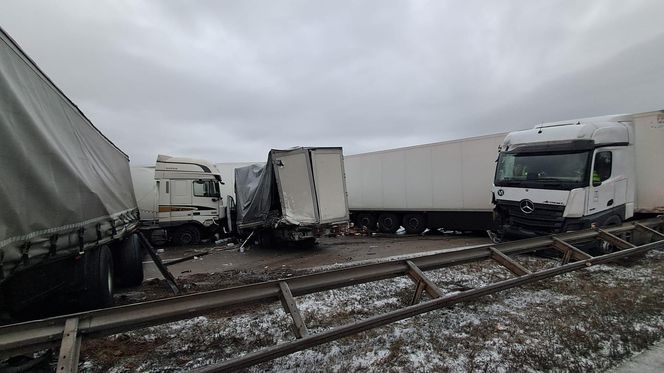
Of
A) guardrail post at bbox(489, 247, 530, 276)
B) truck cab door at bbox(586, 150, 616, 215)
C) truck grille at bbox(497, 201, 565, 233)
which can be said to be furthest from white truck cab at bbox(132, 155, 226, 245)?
truck cab door at bbox(586, 150, 616, 215)

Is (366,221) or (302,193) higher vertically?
(302,193)

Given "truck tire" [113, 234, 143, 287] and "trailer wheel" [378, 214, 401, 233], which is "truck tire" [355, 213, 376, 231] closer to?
"trailer wheel" [378, 214, 401, 233]

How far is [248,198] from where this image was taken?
12.0 metres

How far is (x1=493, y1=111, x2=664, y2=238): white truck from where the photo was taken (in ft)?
22.6

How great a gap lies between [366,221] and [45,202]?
1368 centimetres

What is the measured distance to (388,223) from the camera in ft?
49.1

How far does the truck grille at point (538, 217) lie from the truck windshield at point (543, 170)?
441 mm

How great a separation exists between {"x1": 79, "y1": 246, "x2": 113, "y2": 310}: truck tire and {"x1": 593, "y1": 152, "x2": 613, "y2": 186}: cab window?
→ 8.68 meters

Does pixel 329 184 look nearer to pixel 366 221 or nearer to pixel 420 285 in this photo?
pixel 366 221

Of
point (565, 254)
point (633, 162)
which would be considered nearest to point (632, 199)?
point (633, 162)

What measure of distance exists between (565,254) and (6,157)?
21.3ft

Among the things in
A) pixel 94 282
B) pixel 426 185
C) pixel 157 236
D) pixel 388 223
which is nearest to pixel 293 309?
pixel 94 282

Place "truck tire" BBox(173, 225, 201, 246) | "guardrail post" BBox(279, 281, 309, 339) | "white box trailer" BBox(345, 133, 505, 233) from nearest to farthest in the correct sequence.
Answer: "guardrail post" BBox(279, 281, 309, 339), "white box trailer" BBox(345, 133, 505, 233), "truck tire" BBox(173, 225, 201, 246)

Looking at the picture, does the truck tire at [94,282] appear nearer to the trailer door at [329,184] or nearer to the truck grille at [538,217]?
the trailer door at [329,184]
